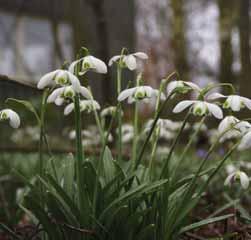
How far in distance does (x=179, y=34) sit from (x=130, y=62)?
30.6ft

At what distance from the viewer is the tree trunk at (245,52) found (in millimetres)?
3902

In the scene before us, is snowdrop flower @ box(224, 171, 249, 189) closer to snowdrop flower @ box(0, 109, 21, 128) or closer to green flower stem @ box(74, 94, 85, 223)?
green flower stem @ box(74, 94, 85, 223)

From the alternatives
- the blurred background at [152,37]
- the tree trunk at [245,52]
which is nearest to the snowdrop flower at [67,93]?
the tree trunk at [245,52]

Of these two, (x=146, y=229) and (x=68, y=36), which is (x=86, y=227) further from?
(x=68, y=36)

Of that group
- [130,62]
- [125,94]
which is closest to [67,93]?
[125,94]

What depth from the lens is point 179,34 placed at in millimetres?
10742

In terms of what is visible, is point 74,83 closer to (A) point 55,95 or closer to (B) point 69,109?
(A) point 55,95

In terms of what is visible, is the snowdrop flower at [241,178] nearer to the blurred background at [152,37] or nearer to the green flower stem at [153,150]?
the green flower stem at [153,150]

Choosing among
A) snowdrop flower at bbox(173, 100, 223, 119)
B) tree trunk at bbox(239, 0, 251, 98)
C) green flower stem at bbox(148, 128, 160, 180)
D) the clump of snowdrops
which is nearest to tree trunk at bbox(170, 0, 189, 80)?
tree trunk at bbox(239, 0, 251, 98)

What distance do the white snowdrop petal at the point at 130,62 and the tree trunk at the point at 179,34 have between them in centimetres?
891

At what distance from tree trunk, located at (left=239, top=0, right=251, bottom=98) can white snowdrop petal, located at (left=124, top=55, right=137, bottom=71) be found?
206 cm

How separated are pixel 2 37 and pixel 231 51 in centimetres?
513

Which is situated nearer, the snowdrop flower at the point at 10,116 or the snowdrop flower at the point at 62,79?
the snowdrop flower at the point at 62,79

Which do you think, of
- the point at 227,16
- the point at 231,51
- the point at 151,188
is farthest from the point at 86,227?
the point at 231,51
